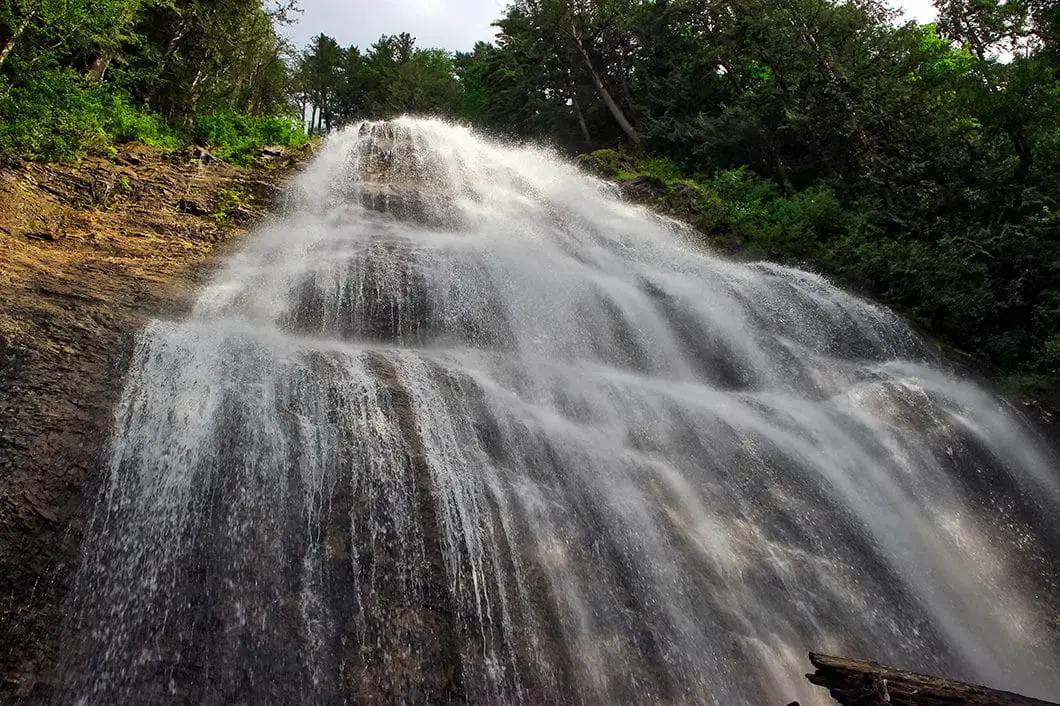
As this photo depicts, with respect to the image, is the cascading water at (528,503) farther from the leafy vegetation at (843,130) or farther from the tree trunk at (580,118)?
the tree trunk at (580,118)

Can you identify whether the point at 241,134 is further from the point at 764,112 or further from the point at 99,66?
the point at 764,112

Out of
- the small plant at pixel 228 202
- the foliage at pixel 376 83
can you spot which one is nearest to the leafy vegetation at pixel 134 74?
the small plant at pixel 228 202

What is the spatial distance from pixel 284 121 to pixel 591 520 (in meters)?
18.5

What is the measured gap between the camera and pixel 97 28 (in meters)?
11.4

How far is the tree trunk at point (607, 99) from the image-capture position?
968 inches

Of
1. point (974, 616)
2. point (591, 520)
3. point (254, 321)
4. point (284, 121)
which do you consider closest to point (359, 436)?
point (591, 520)

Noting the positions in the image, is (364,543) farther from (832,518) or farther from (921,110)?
(921,110)

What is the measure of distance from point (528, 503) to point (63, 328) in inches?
219

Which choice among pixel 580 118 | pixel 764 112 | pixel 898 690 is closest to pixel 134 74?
pixel 898 690

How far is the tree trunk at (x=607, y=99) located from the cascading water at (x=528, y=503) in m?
15.4

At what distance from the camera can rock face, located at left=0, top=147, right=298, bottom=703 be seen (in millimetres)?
4891

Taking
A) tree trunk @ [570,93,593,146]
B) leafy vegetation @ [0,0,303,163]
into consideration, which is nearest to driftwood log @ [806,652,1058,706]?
leafy vegetation @ [0,0,303,163]

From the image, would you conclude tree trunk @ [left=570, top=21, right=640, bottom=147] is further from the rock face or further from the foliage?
the rock face

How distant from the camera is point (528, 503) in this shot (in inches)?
253
